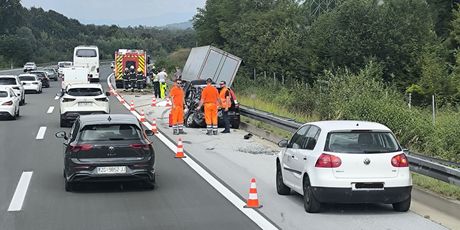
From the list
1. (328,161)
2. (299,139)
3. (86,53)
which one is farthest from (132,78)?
(328,161)

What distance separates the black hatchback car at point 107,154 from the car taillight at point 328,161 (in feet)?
12.4

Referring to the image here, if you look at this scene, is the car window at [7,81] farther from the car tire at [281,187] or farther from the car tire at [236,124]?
the car tire at [281,187]

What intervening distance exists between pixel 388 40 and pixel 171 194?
3384 cm

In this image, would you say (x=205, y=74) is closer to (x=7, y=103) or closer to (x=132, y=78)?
(x=7, y=103)

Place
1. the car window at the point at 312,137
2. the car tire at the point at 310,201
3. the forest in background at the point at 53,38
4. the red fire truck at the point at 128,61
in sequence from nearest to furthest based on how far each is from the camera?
the car tire at the point at 310,201
the car window at the point at 312,137
the red fire truck at the point at 128,61
the forest in background at the point at 53,38

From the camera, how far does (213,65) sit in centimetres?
3638

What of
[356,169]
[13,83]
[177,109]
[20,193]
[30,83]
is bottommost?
[30,83]

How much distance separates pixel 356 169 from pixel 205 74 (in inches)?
1074

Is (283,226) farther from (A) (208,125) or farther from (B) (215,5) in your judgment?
(B) (215,5)

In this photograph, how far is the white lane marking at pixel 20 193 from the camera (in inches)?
444

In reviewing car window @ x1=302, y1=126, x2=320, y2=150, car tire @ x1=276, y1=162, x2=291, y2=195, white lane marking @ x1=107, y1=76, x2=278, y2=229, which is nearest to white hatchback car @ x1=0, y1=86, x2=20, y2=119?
white lane marking @ x1=107, y1=76, x2=278, y2=229

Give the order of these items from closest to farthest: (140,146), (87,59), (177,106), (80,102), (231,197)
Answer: (231,197) < (140,146) < (177,106) < (80,102) < (87,59)

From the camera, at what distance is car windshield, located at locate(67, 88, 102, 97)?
26469 millimetres

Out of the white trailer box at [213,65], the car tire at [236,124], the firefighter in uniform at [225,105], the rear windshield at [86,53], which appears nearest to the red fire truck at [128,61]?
the rear windshield at [86,53]
